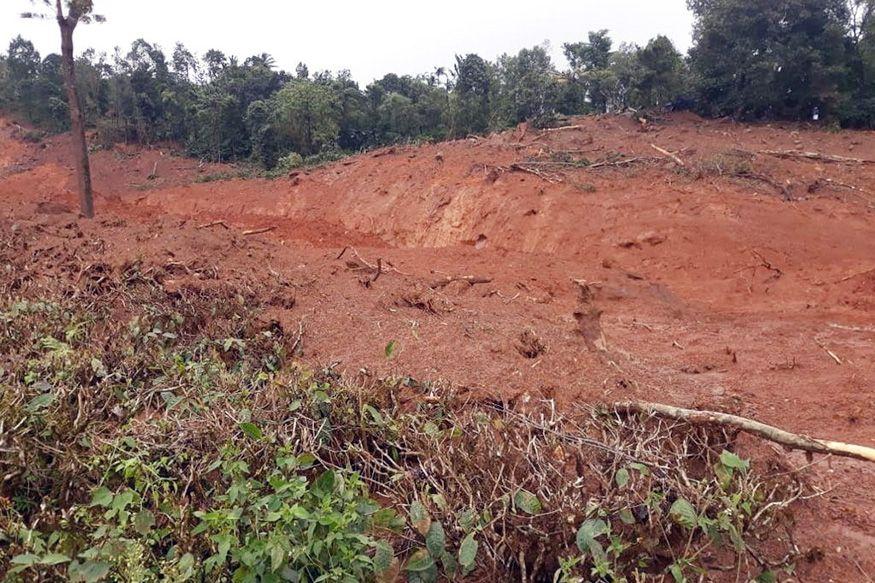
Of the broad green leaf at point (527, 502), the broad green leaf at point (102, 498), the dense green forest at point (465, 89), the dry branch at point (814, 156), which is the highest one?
the dense green forest at point (465, 89)

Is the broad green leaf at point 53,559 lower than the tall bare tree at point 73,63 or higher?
lower

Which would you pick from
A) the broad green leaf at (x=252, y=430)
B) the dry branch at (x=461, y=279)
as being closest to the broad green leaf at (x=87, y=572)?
the broad green leaf at (x=252, y=430)

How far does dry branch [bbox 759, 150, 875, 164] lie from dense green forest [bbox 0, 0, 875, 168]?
15.2ft

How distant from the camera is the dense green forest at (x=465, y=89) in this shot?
618 inches

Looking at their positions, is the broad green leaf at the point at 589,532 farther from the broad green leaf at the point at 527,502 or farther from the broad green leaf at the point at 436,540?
the broad green leaf at the point at 436,540

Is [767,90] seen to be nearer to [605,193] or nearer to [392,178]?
[605,193]

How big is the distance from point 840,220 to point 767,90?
8.41 m

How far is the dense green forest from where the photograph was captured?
15695mm

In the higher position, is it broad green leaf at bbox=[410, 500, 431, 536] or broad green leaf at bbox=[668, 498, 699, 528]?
broad green leaf at bbox=[668, 498, 699, 528]

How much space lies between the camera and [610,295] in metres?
8.11

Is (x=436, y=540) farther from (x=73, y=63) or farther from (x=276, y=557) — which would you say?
(x=73, y=63)

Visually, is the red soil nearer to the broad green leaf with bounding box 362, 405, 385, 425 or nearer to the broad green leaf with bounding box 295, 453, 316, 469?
the broad green leaf with bounding box 362, 405, 385, 425

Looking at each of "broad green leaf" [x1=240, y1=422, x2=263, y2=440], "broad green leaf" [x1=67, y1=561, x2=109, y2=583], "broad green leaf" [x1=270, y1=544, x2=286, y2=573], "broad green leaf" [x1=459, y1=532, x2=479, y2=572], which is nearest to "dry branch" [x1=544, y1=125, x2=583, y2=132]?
"broad green leaf" [x1=240, y1=422, x2=263, y2=440]

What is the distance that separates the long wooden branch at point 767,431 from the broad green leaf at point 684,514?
610mm
